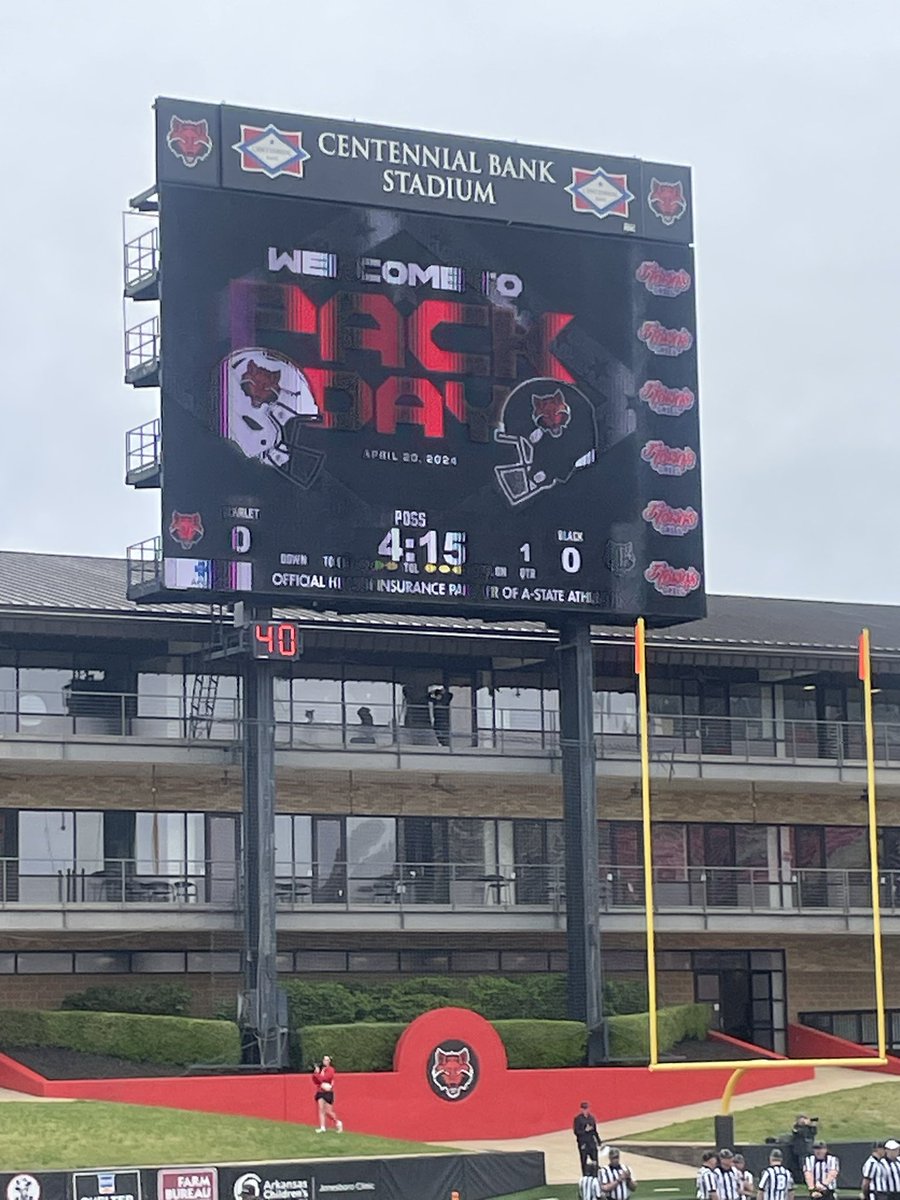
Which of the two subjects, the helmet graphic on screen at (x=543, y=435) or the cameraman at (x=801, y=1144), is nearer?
the cameraman at (x=801, y=1144)

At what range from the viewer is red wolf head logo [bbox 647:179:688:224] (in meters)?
53.2

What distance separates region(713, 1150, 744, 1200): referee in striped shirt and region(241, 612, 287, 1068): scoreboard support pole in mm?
14832

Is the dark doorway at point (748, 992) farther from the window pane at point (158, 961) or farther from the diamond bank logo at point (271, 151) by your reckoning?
the diamond bank logo at point (271, 151)

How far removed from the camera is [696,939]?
193 ft

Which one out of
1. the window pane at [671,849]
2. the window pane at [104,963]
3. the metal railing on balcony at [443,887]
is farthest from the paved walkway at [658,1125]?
the window pane at [104,963]

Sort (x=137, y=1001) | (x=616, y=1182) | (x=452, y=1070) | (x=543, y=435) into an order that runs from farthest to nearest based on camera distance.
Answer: (x=543, y=435) → (x=137, y=1001) → (x=452, y=1070) → (x=616, y=1182)

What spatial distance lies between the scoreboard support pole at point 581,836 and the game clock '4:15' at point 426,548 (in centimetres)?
382

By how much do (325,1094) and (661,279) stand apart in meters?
19.4

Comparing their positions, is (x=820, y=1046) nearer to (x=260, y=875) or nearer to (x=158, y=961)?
(x=158, y=961)

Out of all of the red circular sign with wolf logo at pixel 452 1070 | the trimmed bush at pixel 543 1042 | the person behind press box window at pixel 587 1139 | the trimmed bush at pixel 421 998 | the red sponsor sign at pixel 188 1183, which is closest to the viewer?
the red sponsor sign at pixel 188 1183

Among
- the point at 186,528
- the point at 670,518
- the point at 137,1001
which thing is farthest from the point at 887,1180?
the point at 670,518

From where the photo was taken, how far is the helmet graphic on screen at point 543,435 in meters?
50.7

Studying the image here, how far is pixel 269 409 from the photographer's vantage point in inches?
1909

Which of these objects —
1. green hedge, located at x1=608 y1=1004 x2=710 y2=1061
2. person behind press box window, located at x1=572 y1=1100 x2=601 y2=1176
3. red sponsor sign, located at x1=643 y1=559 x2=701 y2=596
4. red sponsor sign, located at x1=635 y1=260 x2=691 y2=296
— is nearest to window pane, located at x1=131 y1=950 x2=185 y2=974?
green hedge, located at x1=608 y1=1004 x2=710 y2=1061
